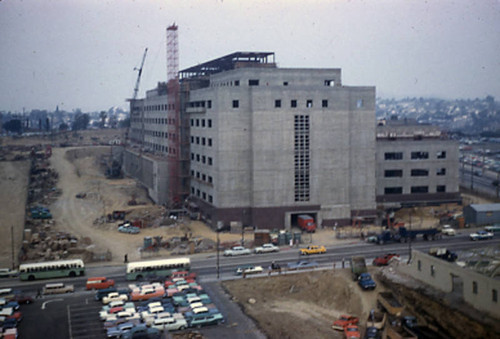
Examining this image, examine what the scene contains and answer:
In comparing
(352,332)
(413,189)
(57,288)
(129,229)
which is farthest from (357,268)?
(413,189)

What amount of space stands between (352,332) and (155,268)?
55.1 feet

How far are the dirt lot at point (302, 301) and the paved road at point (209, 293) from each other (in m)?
1.26

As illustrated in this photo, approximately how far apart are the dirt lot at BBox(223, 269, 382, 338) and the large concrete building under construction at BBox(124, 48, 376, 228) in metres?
→ 16.5

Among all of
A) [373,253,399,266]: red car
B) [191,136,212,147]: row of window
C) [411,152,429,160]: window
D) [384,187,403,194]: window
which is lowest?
[373,253,399,266]: red car

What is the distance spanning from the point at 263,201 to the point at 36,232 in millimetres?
24043

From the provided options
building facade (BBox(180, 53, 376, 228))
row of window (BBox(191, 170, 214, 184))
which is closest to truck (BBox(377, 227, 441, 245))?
building facade (BBox(180, 53, 376, 228))

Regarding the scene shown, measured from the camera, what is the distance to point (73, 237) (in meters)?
53.2

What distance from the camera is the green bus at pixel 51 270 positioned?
4059 centimetres

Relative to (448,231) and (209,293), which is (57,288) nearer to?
(209,293)

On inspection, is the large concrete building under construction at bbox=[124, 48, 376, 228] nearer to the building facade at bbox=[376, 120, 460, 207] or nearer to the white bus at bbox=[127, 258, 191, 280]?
the building facade at bbox=[376, 120, 460, 207]

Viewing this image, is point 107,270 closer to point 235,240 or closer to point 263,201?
point 235,240

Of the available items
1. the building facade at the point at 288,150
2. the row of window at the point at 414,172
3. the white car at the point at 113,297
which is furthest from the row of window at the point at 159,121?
the white car at the point at 113,297

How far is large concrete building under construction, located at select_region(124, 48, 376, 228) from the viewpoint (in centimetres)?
5522

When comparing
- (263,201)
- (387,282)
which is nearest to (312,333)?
(387,282)
